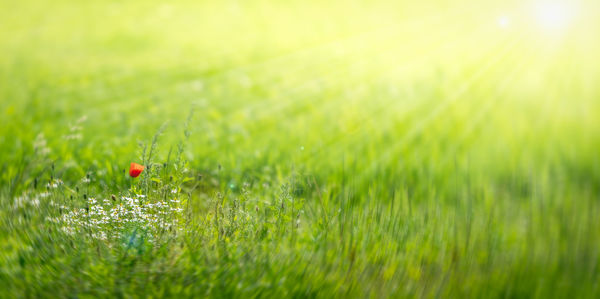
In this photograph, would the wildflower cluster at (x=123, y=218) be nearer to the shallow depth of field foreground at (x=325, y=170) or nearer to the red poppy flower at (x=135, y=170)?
the shallow depth of field foreground at (x=325, y=170)

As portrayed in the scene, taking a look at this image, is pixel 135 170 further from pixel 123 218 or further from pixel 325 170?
pixel 325 170

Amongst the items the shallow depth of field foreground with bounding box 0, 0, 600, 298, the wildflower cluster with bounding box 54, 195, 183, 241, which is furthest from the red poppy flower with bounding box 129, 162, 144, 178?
the wildflower cluster with bounding box 54, 195, 183, 241

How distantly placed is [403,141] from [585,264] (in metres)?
1.92

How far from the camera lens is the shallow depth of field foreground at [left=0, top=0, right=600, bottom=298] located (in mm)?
2605

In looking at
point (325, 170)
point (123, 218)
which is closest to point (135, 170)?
point (123, 218)

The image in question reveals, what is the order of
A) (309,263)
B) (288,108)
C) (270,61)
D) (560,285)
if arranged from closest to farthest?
(560,285) → (309,263) → (288,108) → (270,61)

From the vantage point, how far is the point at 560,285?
249 centimetres

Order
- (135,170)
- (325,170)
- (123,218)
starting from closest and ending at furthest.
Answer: (123,218) < (135,170) < (325,170)

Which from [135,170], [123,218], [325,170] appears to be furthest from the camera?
[325,170]

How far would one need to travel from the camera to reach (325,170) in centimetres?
373

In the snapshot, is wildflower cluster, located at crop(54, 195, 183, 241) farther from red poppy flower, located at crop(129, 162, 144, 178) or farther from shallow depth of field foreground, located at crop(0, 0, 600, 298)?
red poppy flower, located at crop(129, 162, 144, 178)

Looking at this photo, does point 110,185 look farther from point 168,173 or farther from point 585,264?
point 585,264

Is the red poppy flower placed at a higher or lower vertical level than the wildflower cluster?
higher

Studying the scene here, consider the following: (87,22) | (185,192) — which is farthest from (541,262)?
(87,22)
